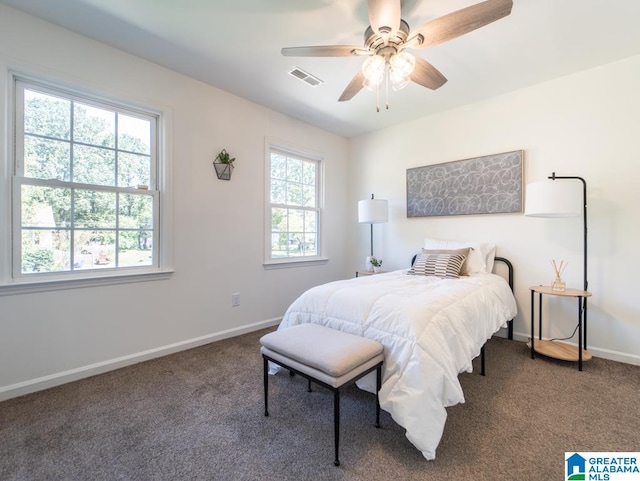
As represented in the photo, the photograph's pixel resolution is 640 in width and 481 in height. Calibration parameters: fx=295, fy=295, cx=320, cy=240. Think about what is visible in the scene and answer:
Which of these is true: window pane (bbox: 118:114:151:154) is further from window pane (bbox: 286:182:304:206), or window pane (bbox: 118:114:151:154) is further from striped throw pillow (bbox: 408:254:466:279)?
striped throw pillow (bbox: 408:254:466:279)

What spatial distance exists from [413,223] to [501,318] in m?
1.67

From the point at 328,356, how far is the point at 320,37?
226 cm

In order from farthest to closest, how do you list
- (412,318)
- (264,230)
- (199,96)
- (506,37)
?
(264,230)
(199,96)
(506,37)
(412,318)

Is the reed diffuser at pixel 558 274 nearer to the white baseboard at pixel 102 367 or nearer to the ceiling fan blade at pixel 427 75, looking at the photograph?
the ceiling fan blade at pixel 427 75

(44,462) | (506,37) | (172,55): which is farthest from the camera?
(172,55)

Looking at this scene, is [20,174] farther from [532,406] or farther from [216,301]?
[532,406]

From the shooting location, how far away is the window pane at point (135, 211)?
256 cm

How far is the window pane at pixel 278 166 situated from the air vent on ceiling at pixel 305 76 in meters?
1.05

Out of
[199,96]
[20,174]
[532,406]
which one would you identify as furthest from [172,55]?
[532,406]

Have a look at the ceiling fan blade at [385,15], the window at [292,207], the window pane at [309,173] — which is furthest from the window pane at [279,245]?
Answer: the ceiling fan blade at [385,15]

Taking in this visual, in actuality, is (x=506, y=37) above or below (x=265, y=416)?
above

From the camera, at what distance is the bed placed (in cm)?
147

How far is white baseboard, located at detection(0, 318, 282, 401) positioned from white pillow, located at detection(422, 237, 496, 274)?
250 centimetres

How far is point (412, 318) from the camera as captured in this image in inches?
65.0
